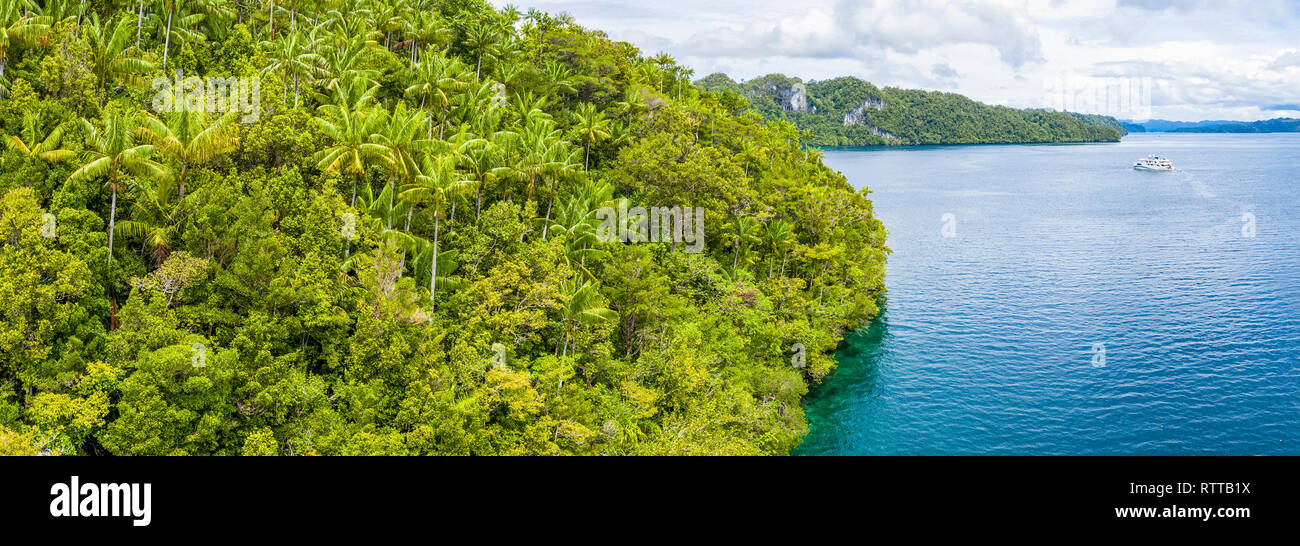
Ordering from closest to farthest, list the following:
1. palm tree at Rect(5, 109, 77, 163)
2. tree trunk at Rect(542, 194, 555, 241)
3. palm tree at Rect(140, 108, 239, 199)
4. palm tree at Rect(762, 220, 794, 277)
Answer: palm tree at Rect(5, 109, 77, 163)
palm tree at Rect(140, 108, 239, 199)
tree trunk at Rect(542, 194, 555, 241)
palm tree at Rect(762, 220, 794, 277)

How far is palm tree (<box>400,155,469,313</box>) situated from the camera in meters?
37.4

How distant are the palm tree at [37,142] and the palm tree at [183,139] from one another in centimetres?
337

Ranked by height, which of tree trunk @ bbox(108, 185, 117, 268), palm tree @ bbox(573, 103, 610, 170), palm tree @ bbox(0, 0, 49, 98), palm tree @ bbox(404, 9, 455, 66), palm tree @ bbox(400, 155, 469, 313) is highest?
palm tree @ bbox(404, 9, 455, 66)

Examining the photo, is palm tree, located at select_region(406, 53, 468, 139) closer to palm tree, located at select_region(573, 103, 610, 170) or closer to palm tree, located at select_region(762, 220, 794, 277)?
palm tree, located at select_region(573, 103, 610, 170)

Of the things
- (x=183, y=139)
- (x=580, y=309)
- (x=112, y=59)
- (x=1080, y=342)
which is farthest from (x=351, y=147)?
(x=1080, y=342)

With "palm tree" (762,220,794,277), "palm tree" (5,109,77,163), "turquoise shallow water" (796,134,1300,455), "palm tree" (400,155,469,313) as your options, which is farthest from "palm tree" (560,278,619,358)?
"palm tree" (762,220,794,277)

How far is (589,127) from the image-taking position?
5906cm

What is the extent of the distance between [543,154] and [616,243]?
6.81m

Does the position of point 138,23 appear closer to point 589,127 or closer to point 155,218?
point 155,218

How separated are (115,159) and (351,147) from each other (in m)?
9.44

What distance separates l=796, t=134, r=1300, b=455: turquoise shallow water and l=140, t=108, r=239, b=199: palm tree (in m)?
34.6

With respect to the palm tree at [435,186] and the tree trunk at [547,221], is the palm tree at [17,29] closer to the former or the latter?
the palm tree at [435,186]

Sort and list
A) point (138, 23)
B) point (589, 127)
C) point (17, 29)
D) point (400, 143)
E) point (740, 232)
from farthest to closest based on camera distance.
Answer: point (589, 127) → point (740, 232) → point (138, 23) → point (17, 29) → point (400, 143)
